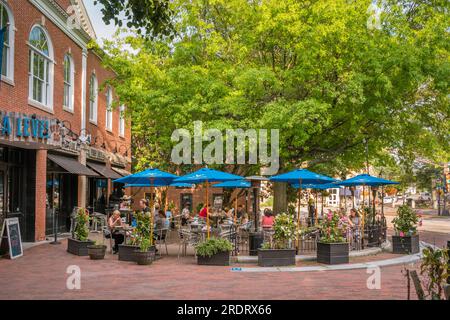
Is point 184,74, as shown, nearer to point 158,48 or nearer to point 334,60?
point 158,48

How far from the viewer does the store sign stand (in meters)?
14.2

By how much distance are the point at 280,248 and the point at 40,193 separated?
32.8ft

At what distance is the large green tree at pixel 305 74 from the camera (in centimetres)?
2014

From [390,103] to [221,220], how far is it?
8.76 metres

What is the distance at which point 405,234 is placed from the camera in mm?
17547

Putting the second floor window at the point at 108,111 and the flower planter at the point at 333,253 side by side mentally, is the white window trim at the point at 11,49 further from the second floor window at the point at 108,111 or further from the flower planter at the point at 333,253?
the second floor window at the point at 108,111

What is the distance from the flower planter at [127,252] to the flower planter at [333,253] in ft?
16.6

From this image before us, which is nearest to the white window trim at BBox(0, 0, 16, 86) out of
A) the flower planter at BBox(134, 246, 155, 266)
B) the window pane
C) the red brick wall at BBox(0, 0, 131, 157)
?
the red brick wall at BBox(0, 0, 131, 157)

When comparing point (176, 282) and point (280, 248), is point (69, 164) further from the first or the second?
point (176, 282)

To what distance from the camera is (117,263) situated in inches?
535

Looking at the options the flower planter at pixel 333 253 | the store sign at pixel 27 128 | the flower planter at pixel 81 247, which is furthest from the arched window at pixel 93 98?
the flower planter at pixel 333 253

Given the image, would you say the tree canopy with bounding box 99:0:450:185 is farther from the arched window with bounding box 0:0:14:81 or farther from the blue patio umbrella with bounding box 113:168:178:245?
the blue patio umbrella with bounding box 113:168:178:245
